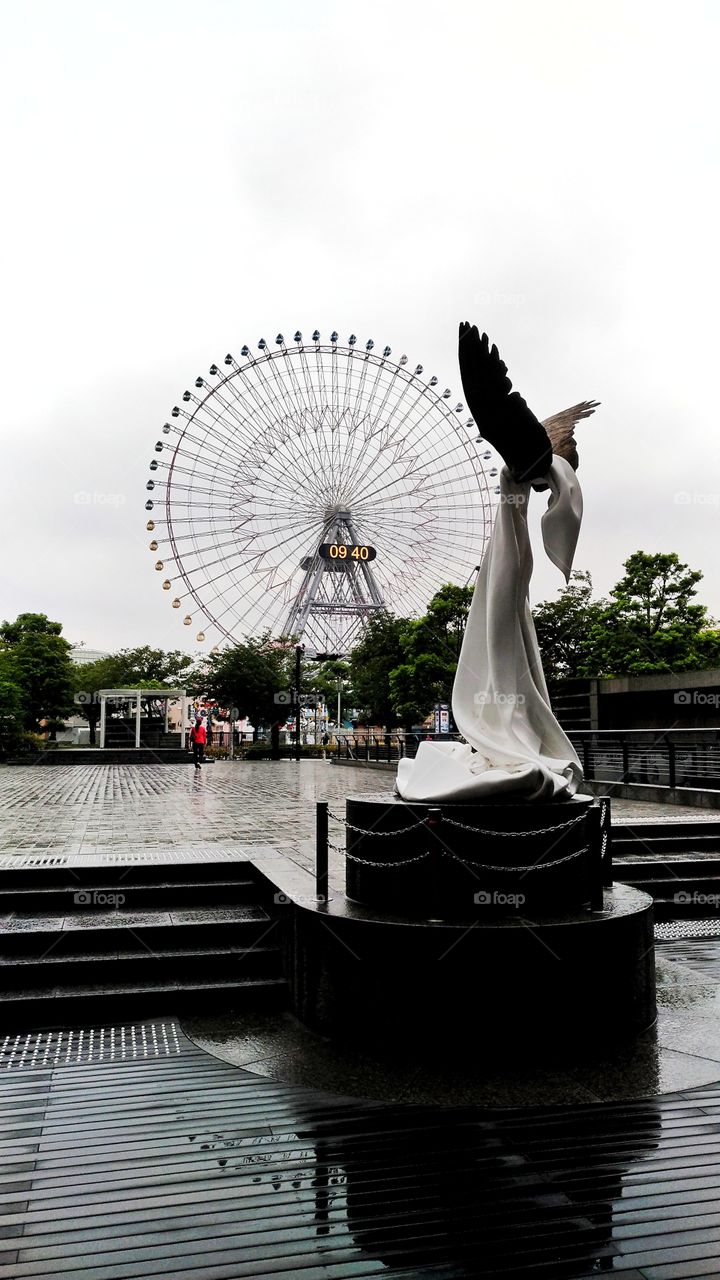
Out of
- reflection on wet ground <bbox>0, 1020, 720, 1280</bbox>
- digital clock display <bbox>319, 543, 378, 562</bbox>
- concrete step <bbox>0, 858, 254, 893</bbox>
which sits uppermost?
digital clock display <bbox>319, 543, 378, 562</bbox>

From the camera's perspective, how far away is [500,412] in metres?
6.17

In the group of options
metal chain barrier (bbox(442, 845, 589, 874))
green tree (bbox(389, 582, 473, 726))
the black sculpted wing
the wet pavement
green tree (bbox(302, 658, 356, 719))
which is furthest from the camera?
green tree (bbox(302, 658, 356, 719))

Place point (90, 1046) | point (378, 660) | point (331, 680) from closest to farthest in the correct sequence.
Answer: point (90, 1046)
point (378, 660)
point (331, 680)


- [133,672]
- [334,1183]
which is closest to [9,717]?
[133,672]

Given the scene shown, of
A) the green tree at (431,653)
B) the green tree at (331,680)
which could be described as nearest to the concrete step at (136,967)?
the green tree at (431,653)

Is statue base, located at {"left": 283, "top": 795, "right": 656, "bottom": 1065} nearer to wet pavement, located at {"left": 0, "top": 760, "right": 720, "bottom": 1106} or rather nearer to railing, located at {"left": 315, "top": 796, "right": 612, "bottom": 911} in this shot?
railing, located at {"left": 315, "top": 796, "right": 612, "bottom": 911}

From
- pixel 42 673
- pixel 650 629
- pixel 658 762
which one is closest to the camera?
pixel 658 762

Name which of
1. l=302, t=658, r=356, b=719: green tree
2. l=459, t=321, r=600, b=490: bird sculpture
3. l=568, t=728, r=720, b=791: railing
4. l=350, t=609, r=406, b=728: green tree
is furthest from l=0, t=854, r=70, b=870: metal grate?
l=302, t=658, r=356, b=719: green tree

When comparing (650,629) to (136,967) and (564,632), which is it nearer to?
(564,632)

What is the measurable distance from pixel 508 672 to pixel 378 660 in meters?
30.3

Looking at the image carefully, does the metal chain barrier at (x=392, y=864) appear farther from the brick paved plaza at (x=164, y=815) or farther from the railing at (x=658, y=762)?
the railing at (x=658, y=762)

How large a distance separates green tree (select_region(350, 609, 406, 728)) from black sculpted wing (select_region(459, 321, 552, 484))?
2893 centimetres

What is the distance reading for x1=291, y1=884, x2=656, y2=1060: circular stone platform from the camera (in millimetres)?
5016

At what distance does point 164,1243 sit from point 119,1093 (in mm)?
1451
